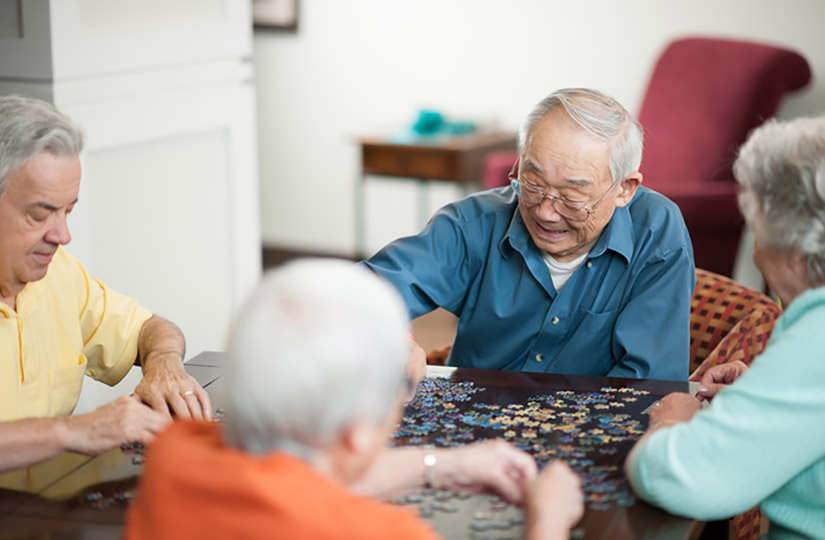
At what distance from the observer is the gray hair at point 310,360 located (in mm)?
1194

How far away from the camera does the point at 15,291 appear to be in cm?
222

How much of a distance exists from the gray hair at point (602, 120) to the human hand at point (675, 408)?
0.68 metres

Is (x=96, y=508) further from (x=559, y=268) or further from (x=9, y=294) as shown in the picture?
(x=559, y=268)

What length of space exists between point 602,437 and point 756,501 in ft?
1.18

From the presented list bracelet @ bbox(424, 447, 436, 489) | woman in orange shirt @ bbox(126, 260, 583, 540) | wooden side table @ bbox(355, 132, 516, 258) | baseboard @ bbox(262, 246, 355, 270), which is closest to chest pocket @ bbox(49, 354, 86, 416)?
bracelet @ bbox(424, 447, 436, 489)

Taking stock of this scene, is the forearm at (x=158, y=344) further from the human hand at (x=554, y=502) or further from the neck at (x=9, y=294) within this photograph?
the human hand at (x=554, y=502)

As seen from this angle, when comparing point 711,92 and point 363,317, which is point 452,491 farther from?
point 711,92

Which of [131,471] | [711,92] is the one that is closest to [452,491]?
[131,471]

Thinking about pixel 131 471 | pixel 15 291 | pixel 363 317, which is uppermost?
pixel 363 317

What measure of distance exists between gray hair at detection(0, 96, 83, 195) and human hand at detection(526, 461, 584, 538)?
1.14 metres

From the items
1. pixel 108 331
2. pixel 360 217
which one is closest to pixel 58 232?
pixel 108 331

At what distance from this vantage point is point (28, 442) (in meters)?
1.93

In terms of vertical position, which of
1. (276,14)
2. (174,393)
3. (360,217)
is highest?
(276,14)

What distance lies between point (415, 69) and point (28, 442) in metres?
5.33
